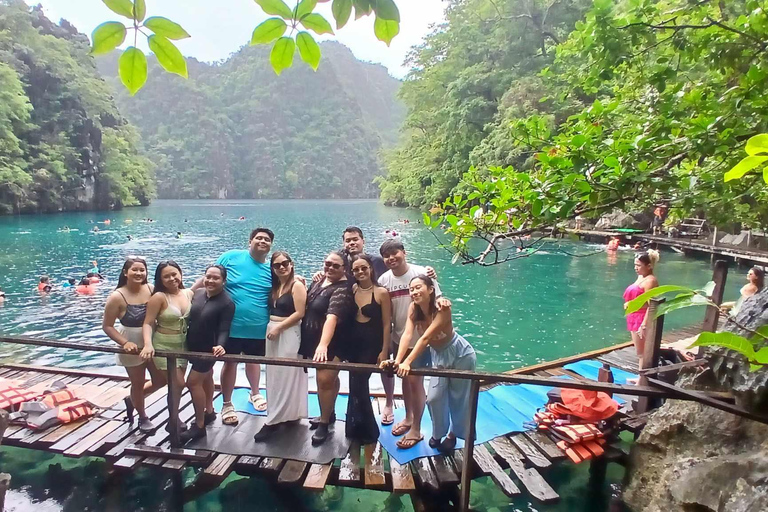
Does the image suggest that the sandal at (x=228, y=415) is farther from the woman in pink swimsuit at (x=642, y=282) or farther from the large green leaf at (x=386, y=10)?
the woman in pink swimsuit at (x=642, y=282)

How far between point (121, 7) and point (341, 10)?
48 centimetres

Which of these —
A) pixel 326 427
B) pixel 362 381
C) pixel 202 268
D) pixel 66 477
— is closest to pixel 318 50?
pixel 362 381

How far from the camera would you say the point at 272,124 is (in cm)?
11581

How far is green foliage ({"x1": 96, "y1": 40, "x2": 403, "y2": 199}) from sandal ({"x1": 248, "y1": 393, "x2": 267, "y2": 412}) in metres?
95.6

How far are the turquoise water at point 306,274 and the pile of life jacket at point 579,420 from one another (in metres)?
0.79

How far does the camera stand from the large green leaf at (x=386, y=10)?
3.74ft

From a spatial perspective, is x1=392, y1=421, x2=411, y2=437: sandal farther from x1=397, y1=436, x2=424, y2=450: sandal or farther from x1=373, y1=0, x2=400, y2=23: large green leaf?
x1=373, y1=0, x2=400, y2=23: large green leaf

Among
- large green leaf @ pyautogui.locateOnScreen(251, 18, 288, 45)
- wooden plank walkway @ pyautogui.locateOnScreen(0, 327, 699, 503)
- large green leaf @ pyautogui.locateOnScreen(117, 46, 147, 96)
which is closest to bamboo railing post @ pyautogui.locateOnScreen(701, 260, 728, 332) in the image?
wooden plank walkway @ pyautogui.locateOnScreen(0, 327, 699, 503)

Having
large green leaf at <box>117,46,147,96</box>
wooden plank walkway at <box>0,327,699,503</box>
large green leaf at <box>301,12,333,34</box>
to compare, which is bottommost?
wooden plank walkway at <box>0,327,699,503</box>

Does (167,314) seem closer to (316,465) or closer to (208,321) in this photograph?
(208,321)

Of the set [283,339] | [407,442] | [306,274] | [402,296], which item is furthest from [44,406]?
[306,274]

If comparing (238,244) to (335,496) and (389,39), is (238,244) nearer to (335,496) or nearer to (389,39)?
(335,496)

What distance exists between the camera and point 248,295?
13.6ft

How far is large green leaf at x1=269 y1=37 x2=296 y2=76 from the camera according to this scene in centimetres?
112
